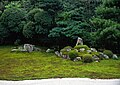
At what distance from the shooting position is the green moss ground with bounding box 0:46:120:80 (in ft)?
46.4

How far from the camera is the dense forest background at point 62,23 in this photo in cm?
1900

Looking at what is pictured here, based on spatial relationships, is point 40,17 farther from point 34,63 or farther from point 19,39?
point 34,63

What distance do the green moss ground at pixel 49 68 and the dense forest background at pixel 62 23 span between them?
7.08 ft

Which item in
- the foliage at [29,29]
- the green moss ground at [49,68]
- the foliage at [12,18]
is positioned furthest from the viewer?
the foliage at [12,18]

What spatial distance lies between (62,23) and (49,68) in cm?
561

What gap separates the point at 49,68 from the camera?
1561 centimetres

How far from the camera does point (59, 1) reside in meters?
21.3

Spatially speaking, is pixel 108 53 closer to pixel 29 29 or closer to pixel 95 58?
pixel 95 58

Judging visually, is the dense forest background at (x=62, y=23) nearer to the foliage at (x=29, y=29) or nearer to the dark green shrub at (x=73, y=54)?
the foliage at (x=29, y=29)

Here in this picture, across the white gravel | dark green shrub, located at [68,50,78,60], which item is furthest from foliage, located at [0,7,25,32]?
the white gravel

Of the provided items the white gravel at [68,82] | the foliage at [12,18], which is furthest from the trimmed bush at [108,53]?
the foliage at [12,18]

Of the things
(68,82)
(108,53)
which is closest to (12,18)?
(108,53)

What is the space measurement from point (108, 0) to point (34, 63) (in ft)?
23.5

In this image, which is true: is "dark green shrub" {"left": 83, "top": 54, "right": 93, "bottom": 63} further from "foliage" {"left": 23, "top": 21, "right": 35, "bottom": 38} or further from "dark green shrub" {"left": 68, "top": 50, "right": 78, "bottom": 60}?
"foliage" {"left": 23, "top": 21, "right": 35, "bottom": 38}
